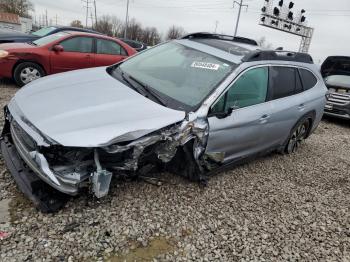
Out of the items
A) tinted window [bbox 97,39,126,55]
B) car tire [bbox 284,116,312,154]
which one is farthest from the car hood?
tinted window [bbox 97,39,126,55]

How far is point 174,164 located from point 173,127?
1.87ft

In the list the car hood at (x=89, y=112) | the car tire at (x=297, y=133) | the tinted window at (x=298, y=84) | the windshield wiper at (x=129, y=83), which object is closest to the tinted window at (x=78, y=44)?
the windshield wiper at (x=129, y=83)

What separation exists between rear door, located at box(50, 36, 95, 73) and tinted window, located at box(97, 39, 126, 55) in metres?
0.22

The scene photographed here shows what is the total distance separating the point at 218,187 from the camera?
3.99 m

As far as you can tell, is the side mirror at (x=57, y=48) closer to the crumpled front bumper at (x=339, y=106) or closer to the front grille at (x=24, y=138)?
the front grille at (x=24, y=138)

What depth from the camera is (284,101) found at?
15.2 feet

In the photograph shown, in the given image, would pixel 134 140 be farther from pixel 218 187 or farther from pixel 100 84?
pixel 218 187

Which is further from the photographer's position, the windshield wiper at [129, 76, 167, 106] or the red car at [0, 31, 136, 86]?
the red car at [0, 31, 136, 86]

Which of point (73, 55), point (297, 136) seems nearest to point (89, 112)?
point (297, 136)

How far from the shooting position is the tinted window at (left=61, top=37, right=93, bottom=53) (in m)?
7.71

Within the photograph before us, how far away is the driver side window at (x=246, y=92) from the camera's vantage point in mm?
3637

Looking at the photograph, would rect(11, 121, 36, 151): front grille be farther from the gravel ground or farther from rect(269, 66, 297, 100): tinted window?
rect(269, 66, 297, 100): tinted window

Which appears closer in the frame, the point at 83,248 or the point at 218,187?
the point at 83,248

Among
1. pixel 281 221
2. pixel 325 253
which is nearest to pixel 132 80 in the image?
pixel 281 221
